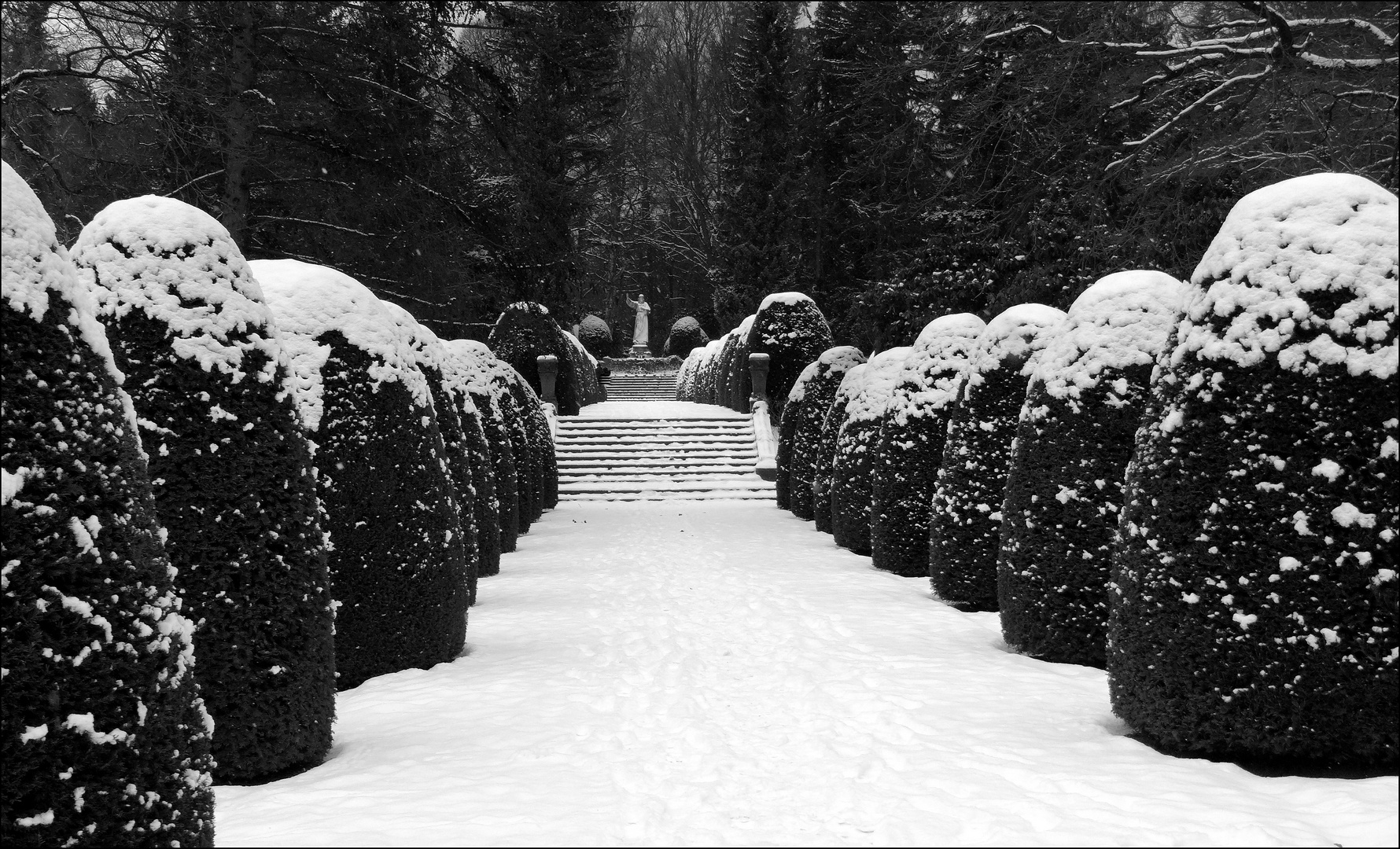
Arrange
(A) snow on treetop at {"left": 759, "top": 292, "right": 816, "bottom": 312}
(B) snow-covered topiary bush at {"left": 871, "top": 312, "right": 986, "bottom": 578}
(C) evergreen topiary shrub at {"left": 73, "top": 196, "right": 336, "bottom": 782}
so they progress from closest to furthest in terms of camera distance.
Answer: (C) evergreen topiary shrub at {"left": 73, "top": 196, "right": 336, "bottom": 782}, (B) snow-covered topiary bush at {"left": 871, "top": 312, "right": 986, "bottom": 578}, (A) snow on treetop at {"left": 759, "top": 292, "right": 816, "bottom": 312}

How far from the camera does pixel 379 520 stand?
5.62 m

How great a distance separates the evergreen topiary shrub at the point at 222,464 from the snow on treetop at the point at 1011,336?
520 cm

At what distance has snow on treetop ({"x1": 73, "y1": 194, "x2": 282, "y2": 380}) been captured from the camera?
13.0ft

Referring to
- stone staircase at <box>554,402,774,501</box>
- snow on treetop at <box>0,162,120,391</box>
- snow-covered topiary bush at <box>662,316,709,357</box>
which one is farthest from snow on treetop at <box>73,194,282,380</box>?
snow-covered topiary bush at <box>662,316,709,357</box>

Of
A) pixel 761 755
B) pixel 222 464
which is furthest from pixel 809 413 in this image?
pixel 222 464

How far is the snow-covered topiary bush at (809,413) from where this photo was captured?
15.4m

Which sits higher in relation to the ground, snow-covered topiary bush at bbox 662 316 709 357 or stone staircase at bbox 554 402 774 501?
snow-covered topiary bush at bbox 662 316 709 357

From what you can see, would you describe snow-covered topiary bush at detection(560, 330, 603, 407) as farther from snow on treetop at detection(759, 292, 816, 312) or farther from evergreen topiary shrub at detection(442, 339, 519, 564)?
Answer: evergreen topiary shrub at detection(442, 339, 519, 564)

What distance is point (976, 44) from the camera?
41.1ft

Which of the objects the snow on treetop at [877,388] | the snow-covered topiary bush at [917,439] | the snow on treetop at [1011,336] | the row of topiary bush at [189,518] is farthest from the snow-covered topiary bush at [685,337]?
the row of topiary bush at [189,518]

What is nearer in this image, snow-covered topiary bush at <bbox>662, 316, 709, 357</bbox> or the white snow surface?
the white snow surface

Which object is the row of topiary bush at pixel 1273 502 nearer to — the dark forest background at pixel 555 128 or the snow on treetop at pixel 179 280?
the snow on treetop at pixel 179 280

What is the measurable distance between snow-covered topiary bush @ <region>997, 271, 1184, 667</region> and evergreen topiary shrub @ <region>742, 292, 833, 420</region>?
17.0 m

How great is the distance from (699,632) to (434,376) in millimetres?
3125
